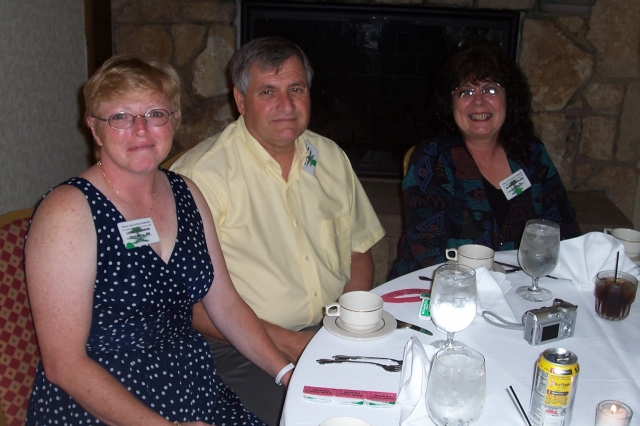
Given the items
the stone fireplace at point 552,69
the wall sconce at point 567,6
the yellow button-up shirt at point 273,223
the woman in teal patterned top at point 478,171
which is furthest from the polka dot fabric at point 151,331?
the wall sconce at point 567,6

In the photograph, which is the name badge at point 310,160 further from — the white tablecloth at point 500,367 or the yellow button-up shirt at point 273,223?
the white tablecloth at point 500,367

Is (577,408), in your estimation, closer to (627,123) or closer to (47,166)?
(47,166)

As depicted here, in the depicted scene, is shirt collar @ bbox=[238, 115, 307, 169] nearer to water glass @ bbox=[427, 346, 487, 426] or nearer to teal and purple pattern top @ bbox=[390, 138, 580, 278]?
teal and purple pattern top @ bbox=[390, 138, 580, 278]

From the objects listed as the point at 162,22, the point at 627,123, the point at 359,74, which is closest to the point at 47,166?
the point at 162,22

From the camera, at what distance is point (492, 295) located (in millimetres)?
1353

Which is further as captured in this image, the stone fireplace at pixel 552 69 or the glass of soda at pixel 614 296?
the stone fireplace at pixel 552 69

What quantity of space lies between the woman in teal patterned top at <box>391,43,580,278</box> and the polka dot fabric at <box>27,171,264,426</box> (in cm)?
81

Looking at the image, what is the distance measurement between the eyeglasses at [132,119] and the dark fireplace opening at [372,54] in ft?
6.25

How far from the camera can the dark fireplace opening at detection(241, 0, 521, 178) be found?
3061 millimetres

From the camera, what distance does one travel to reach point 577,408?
0.99 meters

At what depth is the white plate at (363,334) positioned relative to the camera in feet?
3.90

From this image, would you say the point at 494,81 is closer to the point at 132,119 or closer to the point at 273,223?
the point at 273,223

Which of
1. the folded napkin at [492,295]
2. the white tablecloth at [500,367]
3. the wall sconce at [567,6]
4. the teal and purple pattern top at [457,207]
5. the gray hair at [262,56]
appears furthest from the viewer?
the wall sconce at [567,6]

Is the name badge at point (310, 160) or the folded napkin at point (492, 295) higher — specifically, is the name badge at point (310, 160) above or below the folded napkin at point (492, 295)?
above
